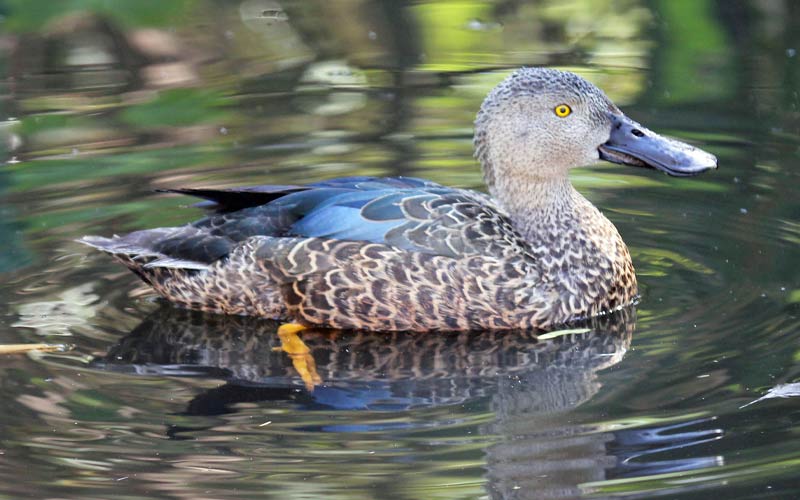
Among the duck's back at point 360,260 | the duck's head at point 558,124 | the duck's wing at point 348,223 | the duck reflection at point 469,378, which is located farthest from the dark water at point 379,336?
the duck's head at point 558,124

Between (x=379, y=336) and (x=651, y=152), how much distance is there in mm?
1888

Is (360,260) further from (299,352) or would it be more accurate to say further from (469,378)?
(469,378)

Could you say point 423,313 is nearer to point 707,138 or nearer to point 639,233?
point 639,233

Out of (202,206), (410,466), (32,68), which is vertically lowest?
(410,466)

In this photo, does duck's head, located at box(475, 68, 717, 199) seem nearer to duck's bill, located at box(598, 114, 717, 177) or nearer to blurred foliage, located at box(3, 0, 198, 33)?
duck's bill, located at box(598, 114, 717, 177)

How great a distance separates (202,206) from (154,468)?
2.74m

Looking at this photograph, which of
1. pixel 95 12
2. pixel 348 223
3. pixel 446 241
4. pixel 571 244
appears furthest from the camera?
pixel 95 12

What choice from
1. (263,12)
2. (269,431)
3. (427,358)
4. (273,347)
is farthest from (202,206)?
(263,12)

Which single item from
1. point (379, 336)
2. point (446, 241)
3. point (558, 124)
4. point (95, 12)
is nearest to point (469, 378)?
point (379, 336)

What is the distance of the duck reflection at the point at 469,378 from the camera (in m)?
5.82

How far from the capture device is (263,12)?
47.1 feet

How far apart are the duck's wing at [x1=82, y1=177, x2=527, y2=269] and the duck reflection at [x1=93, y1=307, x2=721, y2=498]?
1.38 ft

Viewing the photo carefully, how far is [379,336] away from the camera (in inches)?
302

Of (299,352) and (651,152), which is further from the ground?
(651,152)
